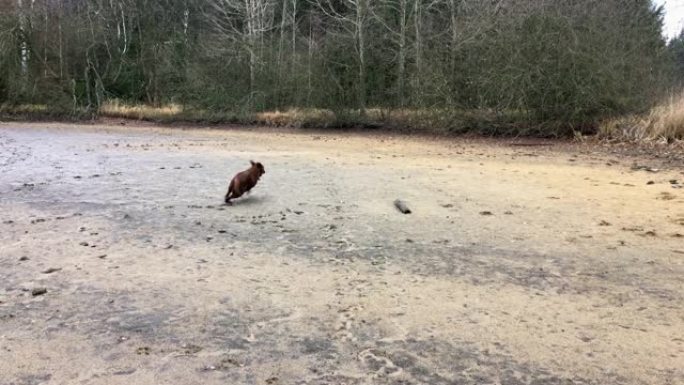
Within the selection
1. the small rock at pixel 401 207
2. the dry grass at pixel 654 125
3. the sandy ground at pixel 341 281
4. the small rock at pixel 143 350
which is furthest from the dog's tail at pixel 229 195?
the dry grass at pixel 654 125

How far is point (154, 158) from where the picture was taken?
12727 mm

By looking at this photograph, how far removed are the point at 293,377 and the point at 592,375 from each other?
1431 mm

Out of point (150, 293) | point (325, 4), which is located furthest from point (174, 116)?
point (150, 293)

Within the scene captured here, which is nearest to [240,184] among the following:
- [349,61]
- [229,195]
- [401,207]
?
[229,195]

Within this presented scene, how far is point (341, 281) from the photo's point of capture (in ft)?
15.2

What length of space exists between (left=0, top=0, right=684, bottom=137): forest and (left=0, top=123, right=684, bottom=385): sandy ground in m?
8.26

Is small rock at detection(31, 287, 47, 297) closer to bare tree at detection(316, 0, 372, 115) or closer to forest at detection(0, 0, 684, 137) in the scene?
forest at detection(0, 0, 684, 137)

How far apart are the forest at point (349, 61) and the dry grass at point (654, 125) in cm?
34

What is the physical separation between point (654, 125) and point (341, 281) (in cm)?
1325

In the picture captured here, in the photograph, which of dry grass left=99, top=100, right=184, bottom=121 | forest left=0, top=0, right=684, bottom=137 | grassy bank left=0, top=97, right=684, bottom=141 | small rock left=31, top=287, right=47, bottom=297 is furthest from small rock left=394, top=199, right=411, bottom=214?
dry grass left=99, top=100, right=184, bottom=121

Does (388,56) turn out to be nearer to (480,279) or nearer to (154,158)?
(154,158)

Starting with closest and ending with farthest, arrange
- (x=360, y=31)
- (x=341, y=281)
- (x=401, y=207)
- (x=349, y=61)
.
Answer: (x=341, y=281) → (x=401, y=207) → (x=360, y=31) → (x=349, y=61)

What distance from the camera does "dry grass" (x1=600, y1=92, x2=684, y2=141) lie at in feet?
49.3

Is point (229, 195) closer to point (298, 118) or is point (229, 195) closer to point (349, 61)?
point (298, 118)
